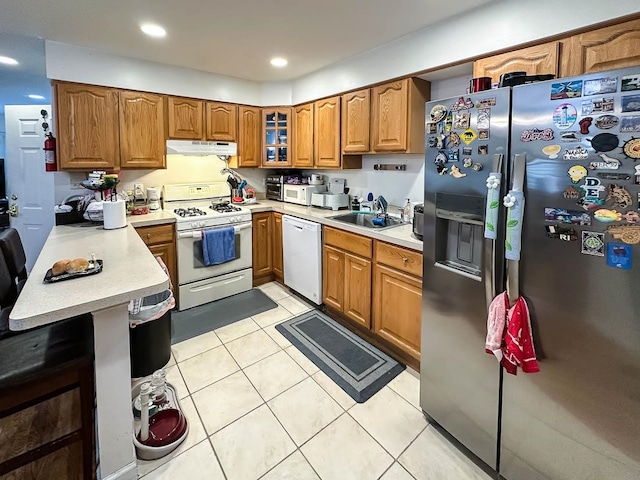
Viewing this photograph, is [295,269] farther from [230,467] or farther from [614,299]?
[614,299]

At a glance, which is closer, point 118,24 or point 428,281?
point 428,281

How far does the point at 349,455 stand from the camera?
1.71 meters

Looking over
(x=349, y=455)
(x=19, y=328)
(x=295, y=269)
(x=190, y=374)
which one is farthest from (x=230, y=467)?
(x=295, y=269)

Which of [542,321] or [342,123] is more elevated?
[342,123]

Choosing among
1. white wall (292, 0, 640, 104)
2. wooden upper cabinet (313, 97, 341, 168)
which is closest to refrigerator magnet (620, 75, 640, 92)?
white wall (292, 0, 640, 104)

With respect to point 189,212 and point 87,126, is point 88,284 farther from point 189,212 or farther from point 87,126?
point 87,126

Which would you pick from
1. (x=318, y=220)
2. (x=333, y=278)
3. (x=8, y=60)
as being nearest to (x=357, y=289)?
(x=333, y=278)

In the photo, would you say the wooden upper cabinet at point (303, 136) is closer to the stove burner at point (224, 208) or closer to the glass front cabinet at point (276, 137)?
the glass front cabinet at point (276, 137)

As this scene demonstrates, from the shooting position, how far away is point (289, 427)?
188cm

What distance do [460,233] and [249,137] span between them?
2984 millimetres

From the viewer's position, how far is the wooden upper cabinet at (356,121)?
9.86ft

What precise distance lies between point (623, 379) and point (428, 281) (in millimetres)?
830

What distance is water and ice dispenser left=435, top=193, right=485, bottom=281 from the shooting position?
155 centimetres

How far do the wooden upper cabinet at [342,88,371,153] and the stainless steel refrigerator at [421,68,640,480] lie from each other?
1.36 m
